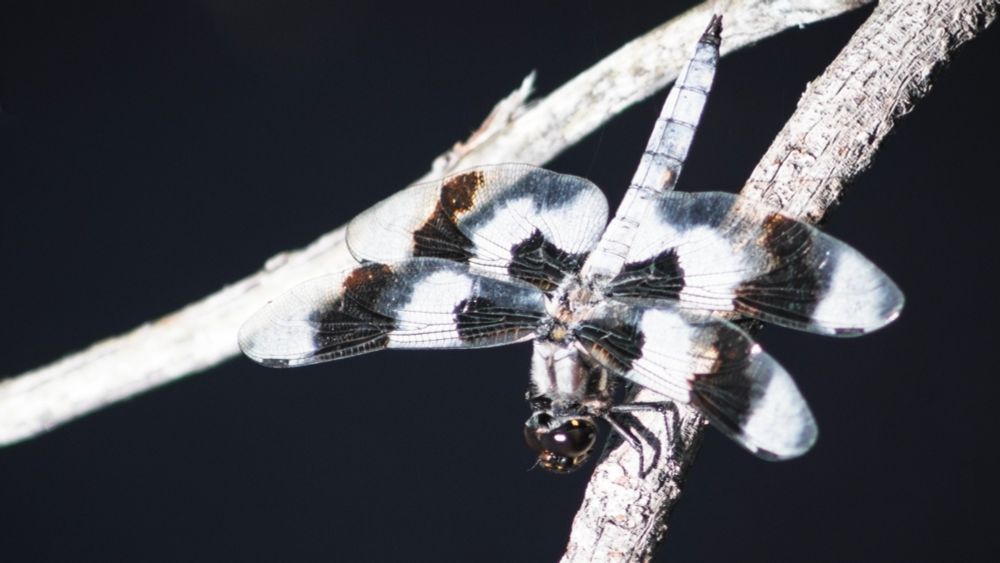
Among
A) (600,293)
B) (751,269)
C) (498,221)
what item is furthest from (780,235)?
(498,221)

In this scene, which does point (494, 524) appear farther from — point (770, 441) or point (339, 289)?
point (770, 441)

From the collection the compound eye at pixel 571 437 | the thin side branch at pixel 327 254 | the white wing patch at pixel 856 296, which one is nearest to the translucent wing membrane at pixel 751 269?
the white wing patch at pixel 856 296

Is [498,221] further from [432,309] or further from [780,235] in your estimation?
[780,235]


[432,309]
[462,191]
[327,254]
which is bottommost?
[432,309]

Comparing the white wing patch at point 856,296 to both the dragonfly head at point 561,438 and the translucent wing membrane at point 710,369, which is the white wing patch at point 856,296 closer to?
the translucent wing membrane at point 710,369

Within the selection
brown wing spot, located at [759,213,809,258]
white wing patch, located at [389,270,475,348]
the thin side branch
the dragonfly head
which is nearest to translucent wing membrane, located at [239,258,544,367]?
white wing patch, located at [389,270,475,348]
